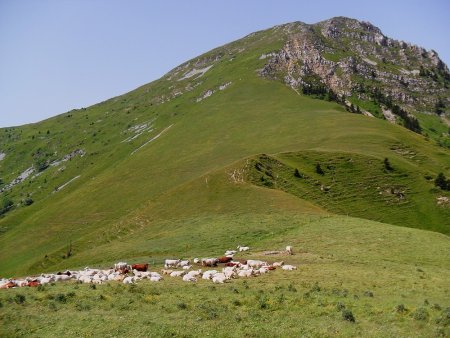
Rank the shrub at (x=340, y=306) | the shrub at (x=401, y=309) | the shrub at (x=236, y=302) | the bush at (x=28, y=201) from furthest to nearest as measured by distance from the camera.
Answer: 1. the bush at (x=28, y=201)
2. the shrub at (x=236, y=302)
3. the shrub at (x=340, y=306)
4. the shrub at (x=401, y=309)

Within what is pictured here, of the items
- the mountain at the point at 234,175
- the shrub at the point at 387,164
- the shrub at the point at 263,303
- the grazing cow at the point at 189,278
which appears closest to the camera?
the shrub at the point at 263,303

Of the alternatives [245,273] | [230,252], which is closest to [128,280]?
[245,273]

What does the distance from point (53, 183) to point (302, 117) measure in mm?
104846

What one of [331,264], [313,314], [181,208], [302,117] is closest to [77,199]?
[181,208]

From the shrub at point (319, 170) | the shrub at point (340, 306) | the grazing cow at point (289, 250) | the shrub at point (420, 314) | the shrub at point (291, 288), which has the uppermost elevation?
the shrub at point (340, 306)

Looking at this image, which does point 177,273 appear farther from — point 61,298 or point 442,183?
point 442,183

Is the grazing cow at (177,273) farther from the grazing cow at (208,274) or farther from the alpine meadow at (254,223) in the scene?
the grazing cow at (208,274)

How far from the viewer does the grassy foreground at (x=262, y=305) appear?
19172 mm

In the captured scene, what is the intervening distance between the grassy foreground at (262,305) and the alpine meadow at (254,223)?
107 mm

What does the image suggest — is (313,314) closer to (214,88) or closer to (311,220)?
(311,220)

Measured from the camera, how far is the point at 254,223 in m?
55.0

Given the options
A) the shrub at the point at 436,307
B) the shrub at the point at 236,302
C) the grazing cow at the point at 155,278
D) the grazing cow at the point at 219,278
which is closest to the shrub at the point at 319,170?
the grazing cow at the point at 219,278

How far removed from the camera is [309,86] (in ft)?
587

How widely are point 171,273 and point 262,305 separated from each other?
Answer: 41.3ft
